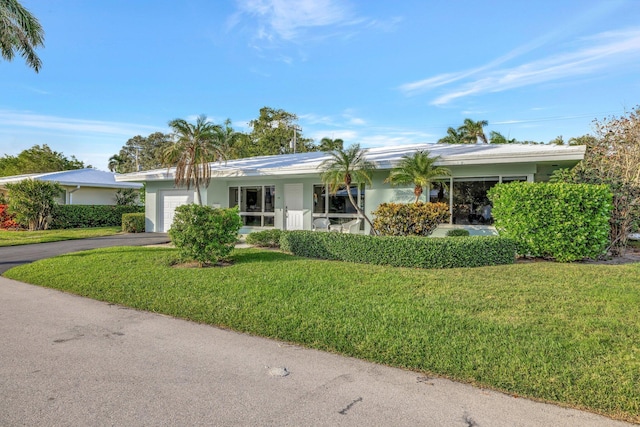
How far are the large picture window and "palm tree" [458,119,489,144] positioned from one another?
863 inches

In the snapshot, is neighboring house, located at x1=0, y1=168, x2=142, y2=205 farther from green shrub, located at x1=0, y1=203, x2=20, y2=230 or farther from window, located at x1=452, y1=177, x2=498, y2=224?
window, located at x1=452, y1=177, x2=498, y2=224

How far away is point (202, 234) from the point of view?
27.3 ft

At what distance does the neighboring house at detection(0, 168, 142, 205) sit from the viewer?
76.4 ft

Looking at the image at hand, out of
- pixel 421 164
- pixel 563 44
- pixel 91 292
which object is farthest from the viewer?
pixel 563 44

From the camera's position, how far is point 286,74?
57.1 ft

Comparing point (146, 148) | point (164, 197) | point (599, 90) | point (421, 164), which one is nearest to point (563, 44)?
point (599, 90)

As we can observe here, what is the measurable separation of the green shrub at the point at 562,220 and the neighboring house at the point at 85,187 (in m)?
23.4

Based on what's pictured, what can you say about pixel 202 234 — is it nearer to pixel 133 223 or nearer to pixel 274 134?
pixel 133 223

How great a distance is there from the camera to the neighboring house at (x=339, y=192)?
1100cm

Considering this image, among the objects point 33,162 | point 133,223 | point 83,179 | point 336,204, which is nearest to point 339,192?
point 336,204

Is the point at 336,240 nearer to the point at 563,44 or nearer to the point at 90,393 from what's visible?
the point at 90,393

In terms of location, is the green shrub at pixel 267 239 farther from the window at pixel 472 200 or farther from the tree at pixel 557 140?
the tree at pixel 557 140

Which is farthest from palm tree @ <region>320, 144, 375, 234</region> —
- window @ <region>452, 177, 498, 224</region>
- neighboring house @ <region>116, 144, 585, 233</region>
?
window @ <region>452, 177, 498, 224</region>

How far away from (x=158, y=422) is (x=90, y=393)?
2.90ft
